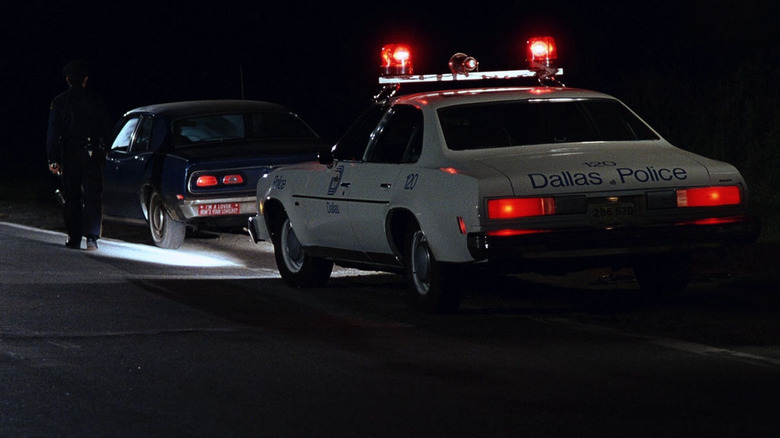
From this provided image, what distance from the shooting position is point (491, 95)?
10.9m

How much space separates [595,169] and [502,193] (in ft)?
2.20

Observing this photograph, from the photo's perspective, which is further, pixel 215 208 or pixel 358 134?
pixel 215 208

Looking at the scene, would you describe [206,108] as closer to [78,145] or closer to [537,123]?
[78,145]

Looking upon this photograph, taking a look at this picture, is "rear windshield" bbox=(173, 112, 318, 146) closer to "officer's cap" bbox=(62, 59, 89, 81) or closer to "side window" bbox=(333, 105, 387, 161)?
"officer's cap" bbox=(62, 59, 89, 81)

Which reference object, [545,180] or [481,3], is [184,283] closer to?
[545,180]

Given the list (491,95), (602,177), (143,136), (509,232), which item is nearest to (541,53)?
(491,95)

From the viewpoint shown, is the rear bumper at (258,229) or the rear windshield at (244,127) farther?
the rear windshield at (244,127)

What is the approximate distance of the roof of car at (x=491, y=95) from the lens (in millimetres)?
10766

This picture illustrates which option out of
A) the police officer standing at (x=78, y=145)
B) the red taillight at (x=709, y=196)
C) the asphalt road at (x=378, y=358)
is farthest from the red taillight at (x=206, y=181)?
the red taillight at (x=709, y=196)

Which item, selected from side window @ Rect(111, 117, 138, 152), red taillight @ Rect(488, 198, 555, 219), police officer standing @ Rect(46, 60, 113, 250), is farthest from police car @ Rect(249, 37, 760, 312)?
side window @ Rect(111, 117, 138, 152)

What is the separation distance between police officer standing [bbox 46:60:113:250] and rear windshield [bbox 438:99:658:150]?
5503 mm

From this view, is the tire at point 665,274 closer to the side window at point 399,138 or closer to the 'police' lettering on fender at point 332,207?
the side window at point 399,138

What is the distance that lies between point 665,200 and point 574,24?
1758cm

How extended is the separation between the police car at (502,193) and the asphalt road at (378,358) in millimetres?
354
